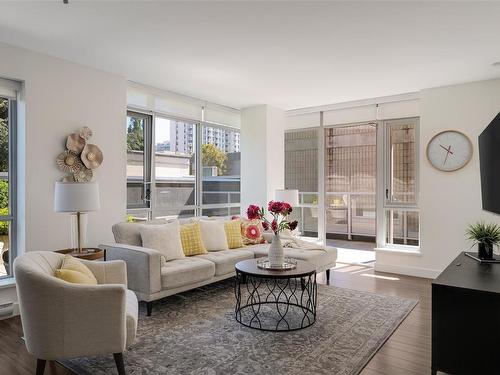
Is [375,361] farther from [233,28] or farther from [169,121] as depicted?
[169,121]

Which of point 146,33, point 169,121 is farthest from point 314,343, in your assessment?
point 169,121

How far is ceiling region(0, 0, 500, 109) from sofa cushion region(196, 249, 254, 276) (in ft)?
7.44

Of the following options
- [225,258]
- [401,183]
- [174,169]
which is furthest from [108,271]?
[401,183]

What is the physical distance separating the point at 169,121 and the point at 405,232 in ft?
13.5

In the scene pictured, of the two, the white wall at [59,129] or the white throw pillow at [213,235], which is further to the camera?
the white throw pillow at [213,235]

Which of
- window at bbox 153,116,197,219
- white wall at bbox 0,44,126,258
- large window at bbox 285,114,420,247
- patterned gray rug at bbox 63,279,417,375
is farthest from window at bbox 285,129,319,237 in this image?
white wall at bbox 0,44,126,258

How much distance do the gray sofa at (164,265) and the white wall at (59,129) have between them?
0.53 m

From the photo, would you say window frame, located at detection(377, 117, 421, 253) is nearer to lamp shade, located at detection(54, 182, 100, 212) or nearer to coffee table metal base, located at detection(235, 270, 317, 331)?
coffee table metal base, located at detection(235, 270, 317, 331)

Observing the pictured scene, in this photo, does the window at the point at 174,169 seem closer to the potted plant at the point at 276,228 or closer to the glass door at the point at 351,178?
the potted plant at the point at 276,228

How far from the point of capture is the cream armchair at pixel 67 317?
7.18 ft

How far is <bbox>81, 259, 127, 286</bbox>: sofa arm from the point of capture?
2.80m

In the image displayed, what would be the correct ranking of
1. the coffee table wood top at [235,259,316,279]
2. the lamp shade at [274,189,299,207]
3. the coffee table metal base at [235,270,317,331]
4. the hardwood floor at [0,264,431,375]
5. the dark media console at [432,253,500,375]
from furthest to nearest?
the lamp shade at [274,189,299,207]
the coffee table metal base at [235,270,317,331]
the coffee table wood top at [235,259,316,279]
the hardwood floor at [0,264,431,375]
the dark media console at [432,253,500,375]

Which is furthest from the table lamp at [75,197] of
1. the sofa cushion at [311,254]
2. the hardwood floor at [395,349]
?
the sofa cushion at [311,254]

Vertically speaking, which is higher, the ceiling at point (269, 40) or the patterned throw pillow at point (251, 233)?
the ceiling at point (269, 40)
